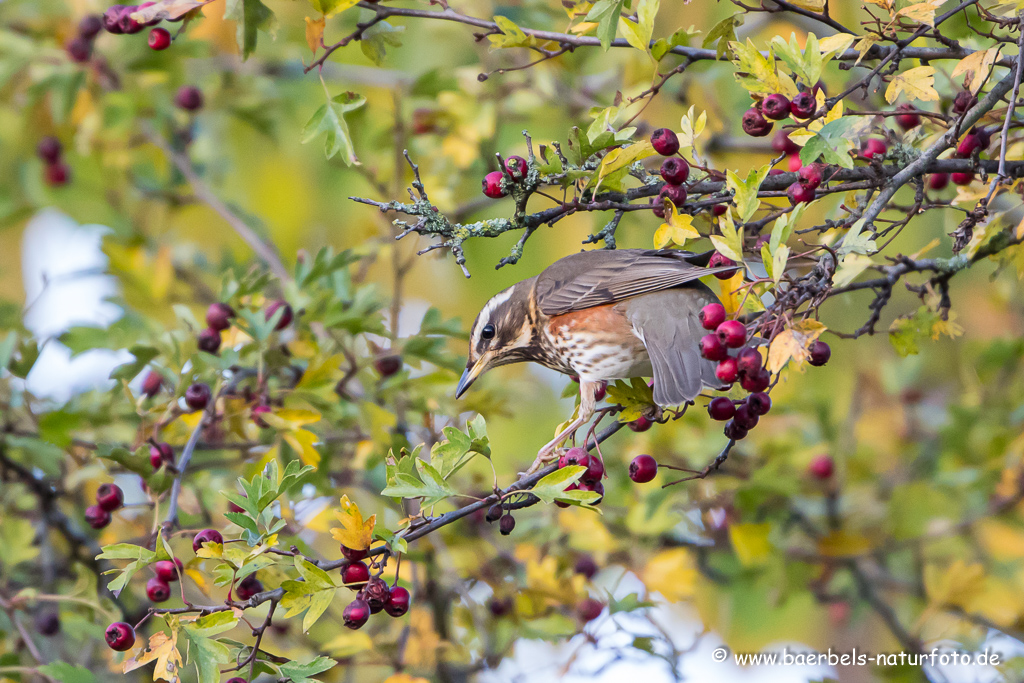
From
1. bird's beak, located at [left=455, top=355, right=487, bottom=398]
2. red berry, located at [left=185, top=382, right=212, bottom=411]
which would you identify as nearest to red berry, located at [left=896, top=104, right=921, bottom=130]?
bird's beak, located at [left=455, top=355, right=487, bottom=398]

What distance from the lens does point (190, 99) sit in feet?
15.6

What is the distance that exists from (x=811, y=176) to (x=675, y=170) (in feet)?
1.06

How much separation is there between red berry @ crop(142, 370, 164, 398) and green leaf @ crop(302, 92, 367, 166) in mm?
1470

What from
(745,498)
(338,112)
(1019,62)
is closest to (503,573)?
(745,498)

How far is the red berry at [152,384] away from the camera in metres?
3.54

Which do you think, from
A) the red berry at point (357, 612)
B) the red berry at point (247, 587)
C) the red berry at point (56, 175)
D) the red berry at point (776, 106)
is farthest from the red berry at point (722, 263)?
the red berry at point (56, 175)

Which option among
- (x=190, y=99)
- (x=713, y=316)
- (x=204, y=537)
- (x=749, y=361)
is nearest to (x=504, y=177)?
(x=713, y=316)

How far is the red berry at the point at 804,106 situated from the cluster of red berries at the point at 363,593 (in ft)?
4.78

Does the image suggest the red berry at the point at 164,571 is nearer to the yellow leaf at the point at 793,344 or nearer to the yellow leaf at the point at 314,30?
the yellow leaf at the point at 314,30

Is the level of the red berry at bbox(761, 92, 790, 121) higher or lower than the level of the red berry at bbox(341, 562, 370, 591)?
higher

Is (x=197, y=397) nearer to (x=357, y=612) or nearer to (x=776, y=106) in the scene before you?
(x=357, y=612)

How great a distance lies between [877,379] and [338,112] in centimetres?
451

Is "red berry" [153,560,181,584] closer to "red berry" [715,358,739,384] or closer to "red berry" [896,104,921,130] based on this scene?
"red berry" [715,358,739,384]

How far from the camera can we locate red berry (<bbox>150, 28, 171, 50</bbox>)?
279 centimetres
